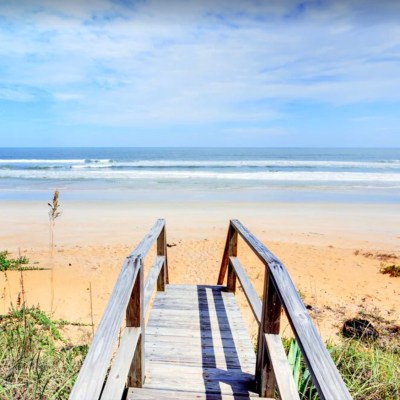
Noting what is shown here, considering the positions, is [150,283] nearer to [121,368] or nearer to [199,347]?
[199,347]

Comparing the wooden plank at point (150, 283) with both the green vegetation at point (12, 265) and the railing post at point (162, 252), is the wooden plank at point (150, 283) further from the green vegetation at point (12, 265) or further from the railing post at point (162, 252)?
the green vegetation at point (12, 265)

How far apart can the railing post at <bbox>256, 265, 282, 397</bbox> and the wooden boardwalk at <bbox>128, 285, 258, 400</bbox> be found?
132 mm

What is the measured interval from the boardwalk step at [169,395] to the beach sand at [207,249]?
6.80ft

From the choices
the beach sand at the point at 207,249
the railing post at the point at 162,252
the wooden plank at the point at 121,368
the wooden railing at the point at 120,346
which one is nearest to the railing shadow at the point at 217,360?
the wooden railing at the point at 120,346

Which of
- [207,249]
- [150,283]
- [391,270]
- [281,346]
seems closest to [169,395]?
[281,346]

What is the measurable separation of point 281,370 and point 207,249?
6.74 metres

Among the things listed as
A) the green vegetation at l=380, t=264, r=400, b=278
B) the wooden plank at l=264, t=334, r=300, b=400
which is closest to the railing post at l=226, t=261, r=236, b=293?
the wooden plank at l=264, t=334, r=300, b=400

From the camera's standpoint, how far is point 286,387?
1.90 m

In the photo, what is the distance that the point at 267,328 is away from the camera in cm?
226

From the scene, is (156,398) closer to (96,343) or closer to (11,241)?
(96,343)

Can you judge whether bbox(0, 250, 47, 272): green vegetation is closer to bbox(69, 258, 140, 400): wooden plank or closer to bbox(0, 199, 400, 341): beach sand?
bbox(0, 199, 400, 341): beach sand

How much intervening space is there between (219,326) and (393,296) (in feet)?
13.0

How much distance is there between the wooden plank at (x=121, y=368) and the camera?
186cm

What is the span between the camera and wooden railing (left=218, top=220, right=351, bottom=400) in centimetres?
132
